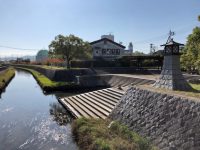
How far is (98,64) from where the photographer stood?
147ft

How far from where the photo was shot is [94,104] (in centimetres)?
1708

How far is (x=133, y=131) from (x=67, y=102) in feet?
32.4

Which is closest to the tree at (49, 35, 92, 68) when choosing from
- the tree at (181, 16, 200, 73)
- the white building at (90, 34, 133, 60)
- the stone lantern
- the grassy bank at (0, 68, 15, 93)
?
the grassy bank at (0, 68, 15, 93)

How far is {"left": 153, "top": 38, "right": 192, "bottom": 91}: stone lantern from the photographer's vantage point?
12078 millimetres

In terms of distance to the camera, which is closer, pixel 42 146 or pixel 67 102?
pixel 42 146

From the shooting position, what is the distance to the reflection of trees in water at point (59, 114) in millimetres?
15361

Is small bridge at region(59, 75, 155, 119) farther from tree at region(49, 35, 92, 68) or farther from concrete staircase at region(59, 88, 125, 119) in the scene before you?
tree at region(49, 35, 92, 68)

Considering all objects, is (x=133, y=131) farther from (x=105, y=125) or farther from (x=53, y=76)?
(x=53, y=76)

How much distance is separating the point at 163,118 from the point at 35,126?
8.66 m

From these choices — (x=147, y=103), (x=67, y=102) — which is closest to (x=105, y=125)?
(x=147, y=103)

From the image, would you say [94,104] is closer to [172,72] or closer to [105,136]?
[105,136]

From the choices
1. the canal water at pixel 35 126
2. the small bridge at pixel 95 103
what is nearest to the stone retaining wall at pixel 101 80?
the small bridge at pixel 95 103

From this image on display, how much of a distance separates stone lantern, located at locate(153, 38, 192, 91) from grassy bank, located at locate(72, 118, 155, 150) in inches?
136

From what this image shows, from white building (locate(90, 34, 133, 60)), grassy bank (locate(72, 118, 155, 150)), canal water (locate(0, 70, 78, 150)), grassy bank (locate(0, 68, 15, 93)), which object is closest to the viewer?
grassy bank (locate(72, 118, 155, 150))
